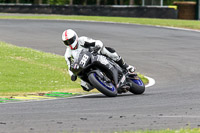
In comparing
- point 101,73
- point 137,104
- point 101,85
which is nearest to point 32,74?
point 101,73

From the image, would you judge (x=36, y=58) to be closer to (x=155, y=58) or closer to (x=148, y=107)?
(x=155, y=58)

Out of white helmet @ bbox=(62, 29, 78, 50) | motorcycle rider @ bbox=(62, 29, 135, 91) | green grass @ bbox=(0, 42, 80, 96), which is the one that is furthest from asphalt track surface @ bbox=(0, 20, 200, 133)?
green grass @ bbox=(0, 42, 80, 96)

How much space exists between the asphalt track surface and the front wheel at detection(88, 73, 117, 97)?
0.20 meters

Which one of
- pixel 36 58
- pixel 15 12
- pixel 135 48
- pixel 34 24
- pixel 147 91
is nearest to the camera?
pixel 147 91

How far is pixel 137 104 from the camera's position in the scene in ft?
35.8

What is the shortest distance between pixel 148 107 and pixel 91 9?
124ft

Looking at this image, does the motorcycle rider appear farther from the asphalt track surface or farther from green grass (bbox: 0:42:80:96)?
green grass (bbox: 0:42:80:96)

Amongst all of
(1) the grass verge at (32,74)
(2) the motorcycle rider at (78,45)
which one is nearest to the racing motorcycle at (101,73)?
(2) the motorcycle rider at (78,45)

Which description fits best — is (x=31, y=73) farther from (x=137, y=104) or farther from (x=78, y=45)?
(x=137, y=104)

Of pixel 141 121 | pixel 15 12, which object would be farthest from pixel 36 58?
pixel 15 12

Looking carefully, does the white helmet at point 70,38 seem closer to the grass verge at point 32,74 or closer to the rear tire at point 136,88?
the rear tire at point 136,88

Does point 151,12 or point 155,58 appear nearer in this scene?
point 155,58

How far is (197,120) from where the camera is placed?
872cm

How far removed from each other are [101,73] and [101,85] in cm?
30
